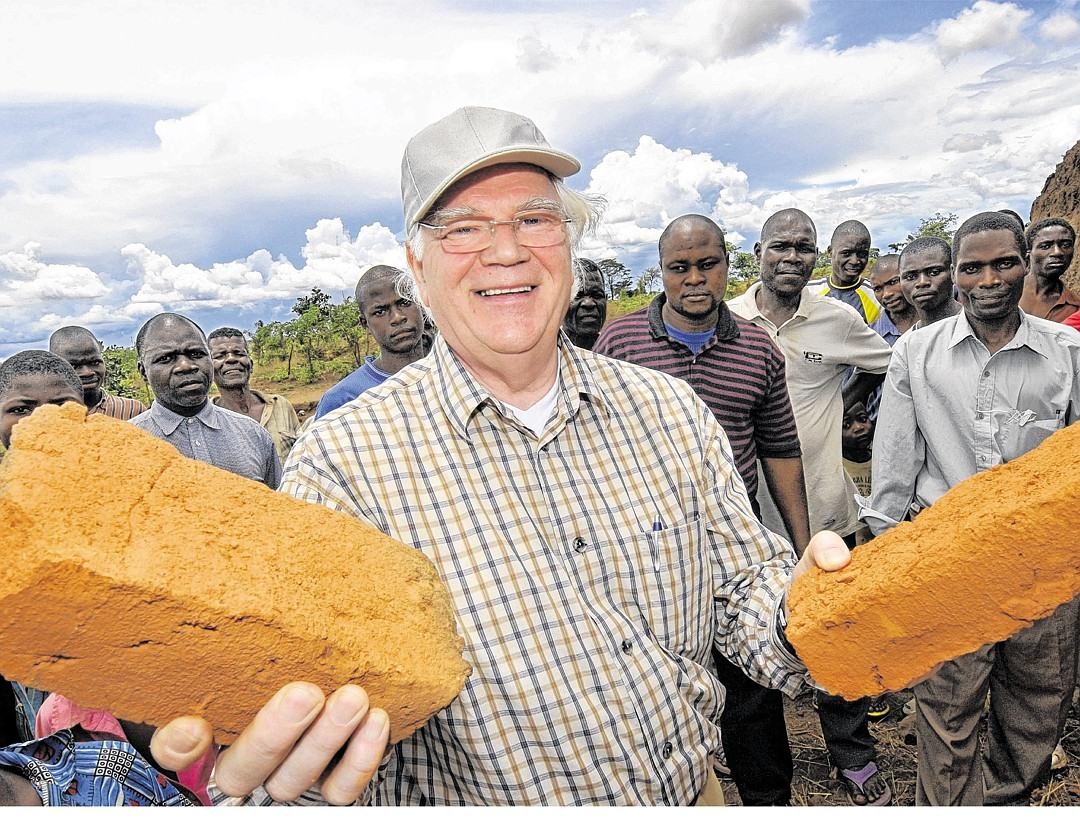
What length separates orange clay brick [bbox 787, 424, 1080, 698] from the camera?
138 centimetres

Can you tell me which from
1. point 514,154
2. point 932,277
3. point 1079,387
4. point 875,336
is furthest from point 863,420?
point 514,154

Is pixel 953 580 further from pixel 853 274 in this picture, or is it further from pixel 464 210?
pixel 853 274

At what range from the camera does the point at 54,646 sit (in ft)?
3.88

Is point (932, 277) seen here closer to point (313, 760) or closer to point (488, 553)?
point (488, 553)

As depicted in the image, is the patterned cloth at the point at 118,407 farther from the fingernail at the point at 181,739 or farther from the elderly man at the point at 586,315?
the fingernail at the point at 181,739

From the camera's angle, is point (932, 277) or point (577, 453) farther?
point (932, 277)

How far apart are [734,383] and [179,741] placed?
2.74 m

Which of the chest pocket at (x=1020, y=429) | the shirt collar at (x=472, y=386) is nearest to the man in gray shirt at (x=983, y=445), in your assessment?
the chest pocket at (x=1020, y=429)

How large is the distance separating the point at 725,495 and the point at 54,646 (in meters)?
1.34

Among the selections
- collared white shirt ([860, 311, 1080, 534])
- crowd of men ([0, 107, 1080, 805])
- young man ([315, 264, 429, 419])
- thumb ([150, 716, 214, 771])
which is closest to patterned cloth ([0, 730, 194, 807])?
crowd of men ([0, 107, 1080, 805])

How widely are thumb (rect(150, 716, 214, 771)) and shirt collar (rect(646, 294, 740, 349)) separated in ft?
9.08

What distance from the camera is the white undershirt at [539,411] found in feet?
5.66

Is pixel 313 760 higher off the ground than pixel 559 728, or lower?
higher

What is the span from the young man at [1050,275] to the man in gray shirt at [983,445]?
2077 millimetres
